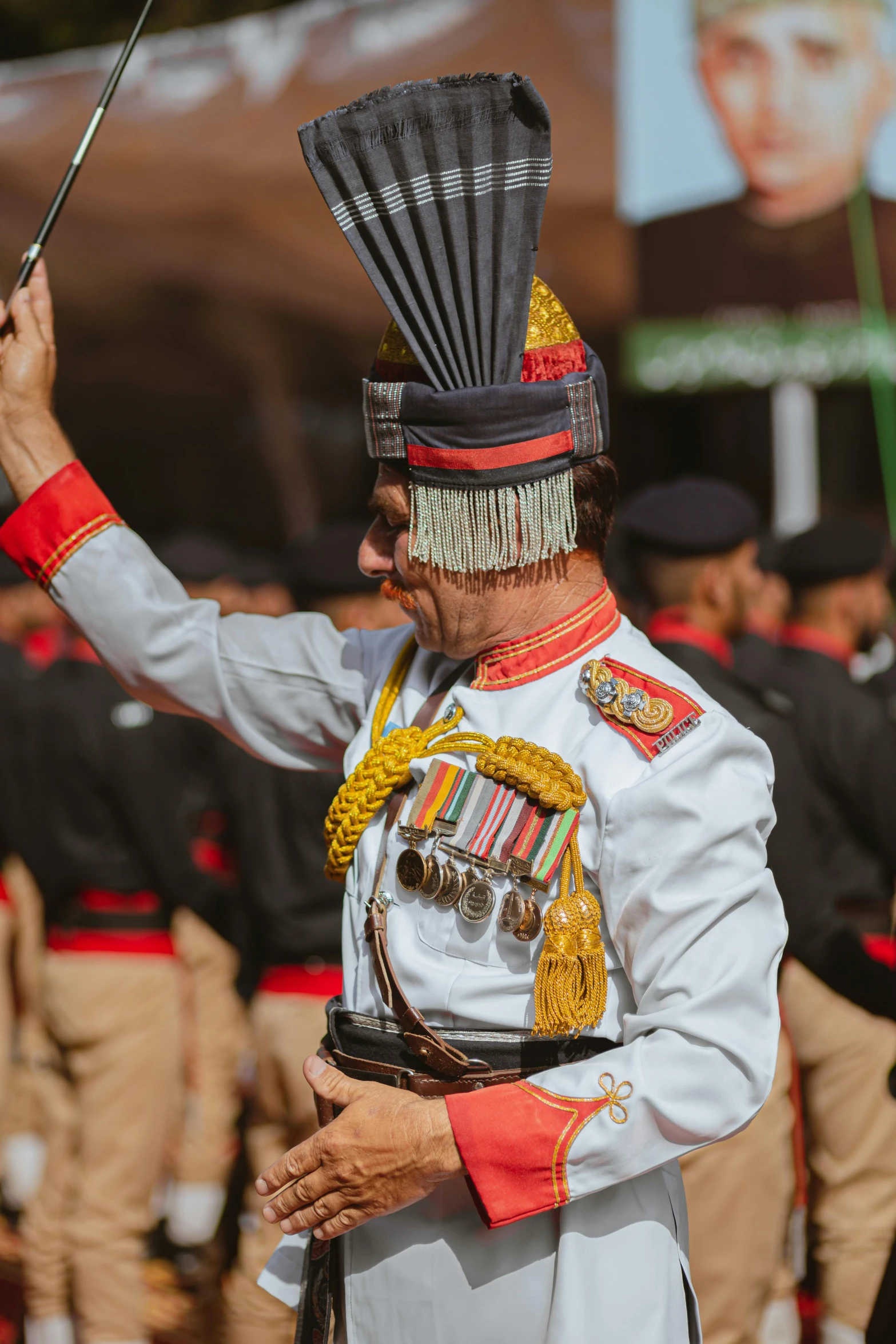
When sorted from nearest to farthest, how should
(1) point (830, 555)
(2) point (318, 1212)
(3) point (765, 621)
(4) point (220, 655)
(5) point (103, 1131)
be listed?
(2) point (318, 1212) → (4) point (220, 655) → (5) point (103, 1131) → (1) point (830, 555) → (3) point (765, 621)

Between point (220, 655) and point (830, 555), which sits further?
point (830, 555)

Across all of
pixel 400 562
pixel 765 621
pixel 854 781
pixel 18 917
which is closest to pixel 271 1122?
pixel 854 781

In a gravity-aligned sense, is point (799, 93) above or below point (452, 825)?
below

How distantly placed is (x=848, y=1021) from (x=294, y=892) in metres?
1.73

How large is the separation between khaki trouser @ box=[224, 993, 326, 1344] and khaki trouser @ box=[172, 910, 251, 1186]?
1.18 meters

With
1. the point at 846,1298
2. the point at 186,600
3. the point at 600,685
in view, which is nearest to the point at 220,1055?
the point at 846,1298

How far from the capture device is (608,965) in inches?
74.9

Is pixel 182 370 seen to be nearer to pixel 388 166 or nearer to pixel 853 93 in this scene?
pixel 853 93

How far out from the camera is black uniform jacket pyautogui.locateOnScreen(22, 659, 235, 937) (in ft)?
15.2

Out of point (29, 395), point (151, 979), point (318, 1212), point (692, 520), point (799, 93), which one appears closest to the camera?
point (318, 1212)

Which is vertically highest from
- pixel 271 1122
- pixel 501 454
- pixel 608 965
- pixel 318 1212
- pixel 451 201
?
pixel 451 201

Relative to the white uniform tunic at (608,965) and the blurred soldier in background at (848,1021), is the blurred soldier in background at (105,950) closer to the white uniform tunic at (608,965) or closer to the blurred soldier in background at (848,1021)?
the blurred soldier in background at (848,1021)

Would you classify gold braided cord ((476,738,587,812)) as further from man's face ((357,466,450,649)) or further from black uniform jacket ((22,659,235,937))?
black uniform jacket ((22,659,235,937))

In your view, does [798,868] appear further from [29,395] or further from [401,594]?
[29,395]
